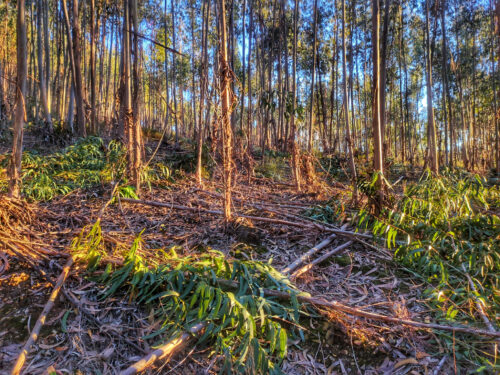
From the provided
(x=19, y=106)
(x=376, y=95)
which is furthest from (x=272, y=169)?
(x=19, y=106)

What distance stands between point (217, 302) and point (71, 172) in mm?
4230

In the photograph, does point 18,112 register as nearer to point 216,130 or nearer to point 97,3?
point 216,130

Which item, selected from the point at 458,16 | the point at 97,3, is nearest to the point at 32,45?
the point at 97,3

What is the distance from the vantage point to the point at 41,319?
1.53m

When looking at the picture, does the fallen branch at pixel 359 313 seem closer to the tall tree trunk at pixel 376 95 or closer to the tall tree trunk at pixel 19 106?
the tall tree trunk at pixel 376 95

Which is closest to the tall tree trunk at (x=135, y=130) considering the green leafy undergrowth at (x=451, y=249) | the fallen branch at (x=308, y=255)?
the fallen branch at (x=308, y=255)

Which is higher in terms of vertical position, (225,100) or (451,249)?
(225,100)

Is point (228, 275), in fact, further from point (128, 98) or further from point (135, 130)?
point (128, 98)

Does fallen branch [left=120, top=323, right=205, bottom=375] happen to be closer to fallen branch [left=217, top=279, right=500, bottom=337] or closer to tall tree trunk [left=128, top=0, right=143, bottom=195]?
fallen branch [left=217, top=279, right=500, bottom=337]

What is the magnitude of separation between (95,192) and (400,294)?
11.9 feet

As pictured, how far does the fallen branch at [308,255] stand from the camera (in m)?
2.30

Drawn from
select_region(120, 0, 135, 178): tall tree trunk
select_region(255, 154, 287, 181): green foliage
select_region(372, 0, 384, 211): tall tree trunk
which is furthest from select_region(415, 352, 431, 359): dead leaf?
select_region(255, 154, 287, 181): green foliage

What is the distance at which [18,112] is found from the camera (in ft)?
8.52

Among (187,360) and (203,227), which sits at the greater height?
(203,227)
